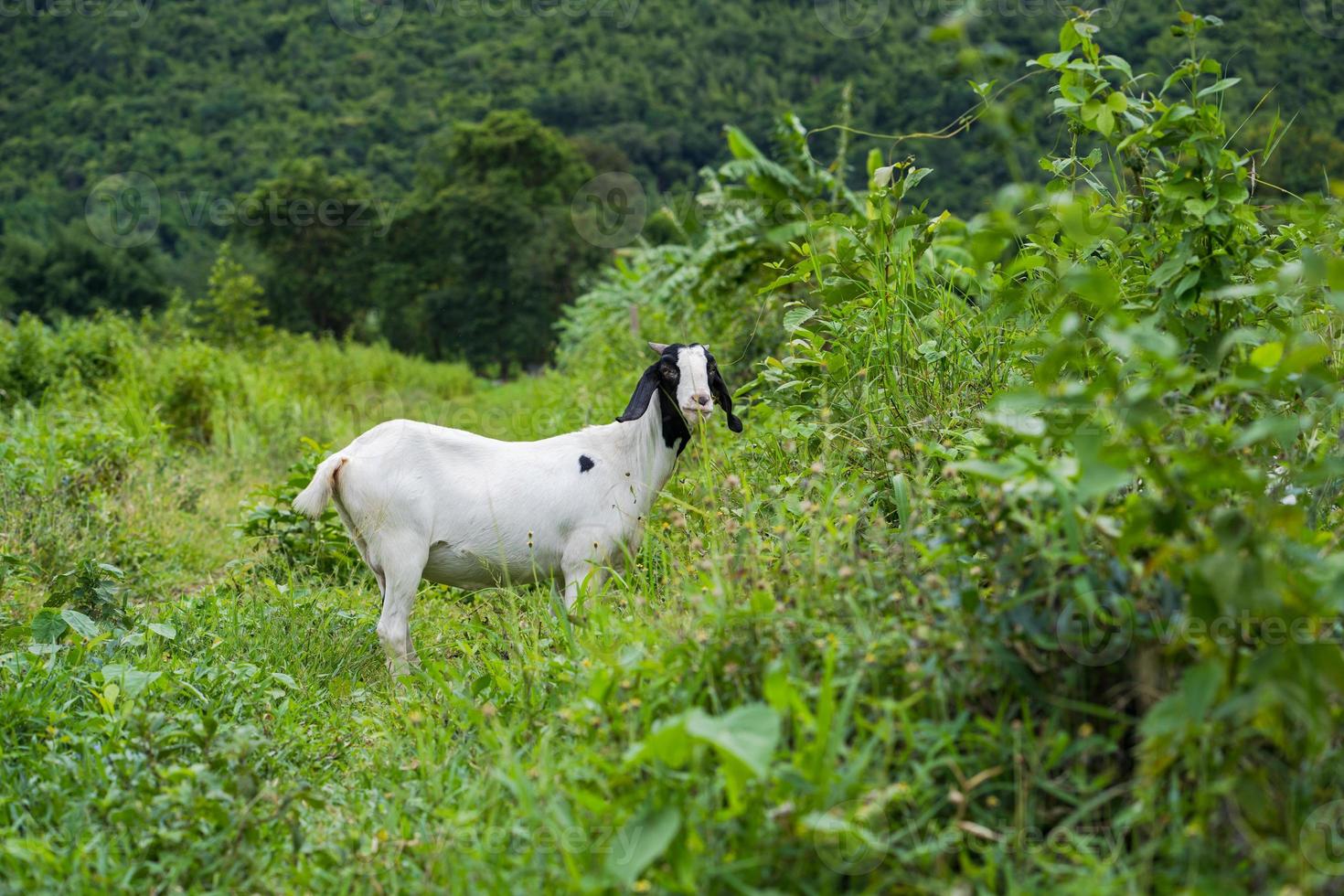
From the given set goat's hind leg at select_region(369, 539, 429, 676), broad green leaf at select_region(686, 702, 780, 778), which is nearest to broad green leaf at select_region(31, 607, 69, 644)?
goat's hind leg at select_region(369, 539, 429, 676)

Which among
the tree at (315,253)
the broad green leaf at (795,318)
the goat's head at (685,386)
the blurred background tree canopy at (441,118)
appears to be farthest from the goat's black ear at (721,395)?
the tree at (315,253)

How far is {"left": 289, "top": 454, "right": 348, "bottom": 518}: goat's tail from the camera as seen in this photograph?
14.6ft

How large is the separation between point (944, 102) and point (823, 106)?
4.55 metres

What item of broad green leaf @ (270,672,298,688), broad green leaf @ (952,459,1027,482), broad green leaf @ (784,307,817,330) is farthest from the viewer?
broad green leaf @ (784,307,817,330)

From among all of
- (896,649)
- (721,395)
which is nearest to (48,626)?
(721,395)

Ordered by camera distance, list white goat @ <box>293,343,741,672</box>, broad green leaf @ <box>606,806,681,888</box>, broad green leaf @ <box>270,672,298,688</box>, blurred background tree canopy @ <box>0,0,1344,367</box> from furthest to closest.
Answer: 1. blurred background tree canopy @ <box>0,0,1344,367</box>
2. white goat @ <box>293,343,741,672</box>
3. broad green leaf @ <box>270,672,298,688</box>
4. broad green leaf @ <box>606,806,681,888</box>

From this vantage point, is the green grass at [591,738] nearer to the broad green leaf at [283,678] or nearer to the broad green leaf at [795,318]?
the broad green leaf at [283,678]

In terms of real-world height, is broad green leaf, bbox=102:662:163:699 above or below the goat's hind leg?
above

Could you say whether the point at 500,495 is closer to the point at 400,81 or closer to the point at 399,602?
the point at 399,602

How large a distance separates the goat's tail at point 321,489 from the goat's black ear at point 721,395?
1.45 metres

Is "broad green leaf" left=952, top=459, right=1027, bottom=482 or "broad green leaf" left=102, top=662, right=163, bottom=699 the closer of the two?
"broad green leaf" left=952, top=459, right=1027, bottom=482

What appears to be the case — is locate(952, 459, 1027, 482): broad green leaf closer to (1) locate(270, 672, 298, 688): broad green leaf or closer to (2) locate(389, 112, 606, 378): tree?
(1) locate(270, 672, 298, 688): broad green leaf

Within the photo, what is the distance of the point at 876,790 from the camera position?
2.24 meters

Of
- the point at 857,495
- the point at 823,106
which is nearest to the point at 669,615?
the point at 857,495
